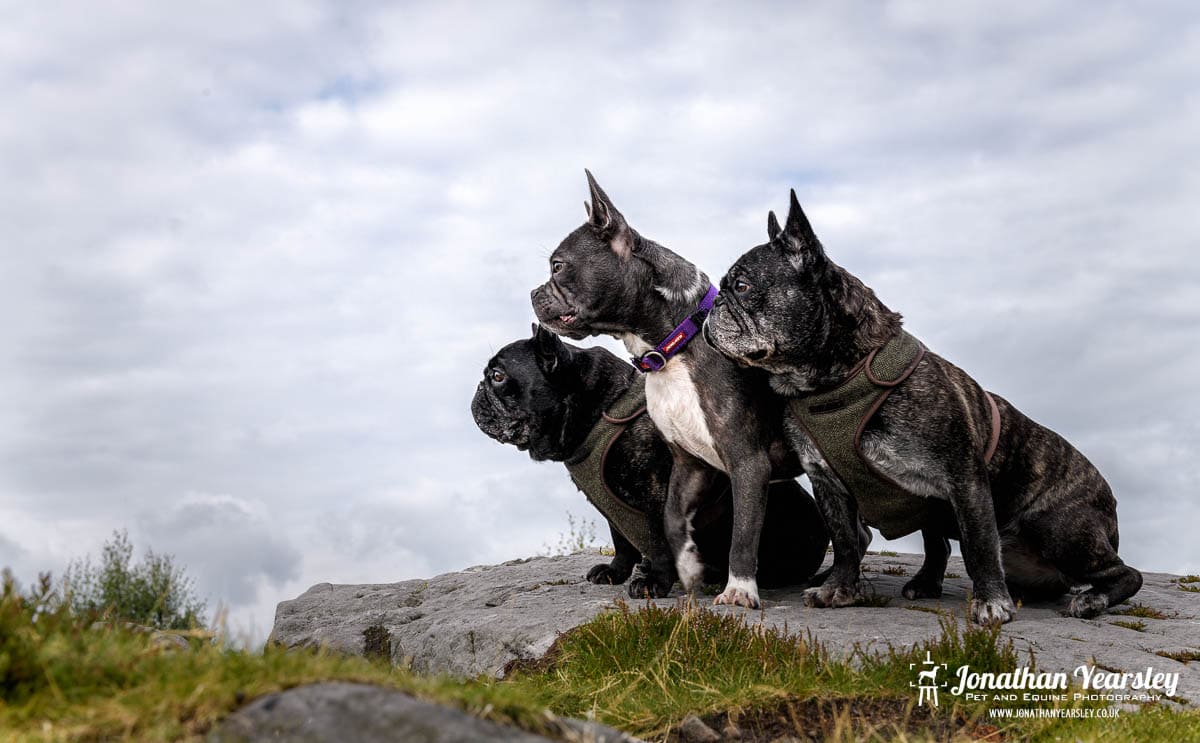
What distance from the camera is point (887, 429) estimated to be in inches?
302

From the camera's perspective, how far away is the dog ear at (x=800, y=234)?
24.4 ft

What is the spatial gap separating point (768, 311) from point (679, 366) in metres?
0.81

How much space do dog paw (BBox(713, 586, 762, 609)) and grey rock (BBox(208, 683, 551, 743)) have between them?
4.41 meters

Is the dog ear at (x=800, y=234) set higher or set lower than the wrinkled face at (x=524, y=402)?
higher

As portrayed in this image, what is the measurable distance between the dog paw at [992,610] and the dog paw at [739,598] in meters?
1.56

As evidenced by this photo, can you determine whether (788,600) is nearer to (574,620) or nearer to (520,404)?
(574,620)

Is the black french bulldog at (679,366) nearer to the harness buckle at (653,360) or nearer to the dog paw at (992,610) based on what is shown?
the harness buckle at (653,360)

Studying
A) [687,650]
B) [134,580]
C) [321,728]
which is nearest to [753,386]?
[687,650]

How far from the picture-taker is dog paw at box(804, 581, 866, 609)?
786 centimetres

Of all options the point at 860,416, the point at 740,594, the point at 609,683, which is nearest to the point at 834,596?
the point at 740,594

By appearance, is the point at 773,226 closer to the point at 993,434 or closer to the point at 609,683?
the point at 993,434

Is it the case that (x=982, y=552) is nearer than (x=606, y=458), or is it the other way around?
(x=982, y=552)

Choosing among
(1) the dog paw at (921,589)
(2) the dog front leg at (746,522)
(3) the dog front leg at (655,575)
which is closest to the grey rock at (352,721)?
(2) the dog front leg at (746,522)

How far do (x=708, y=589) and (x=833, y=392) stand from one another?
6.27 ft
